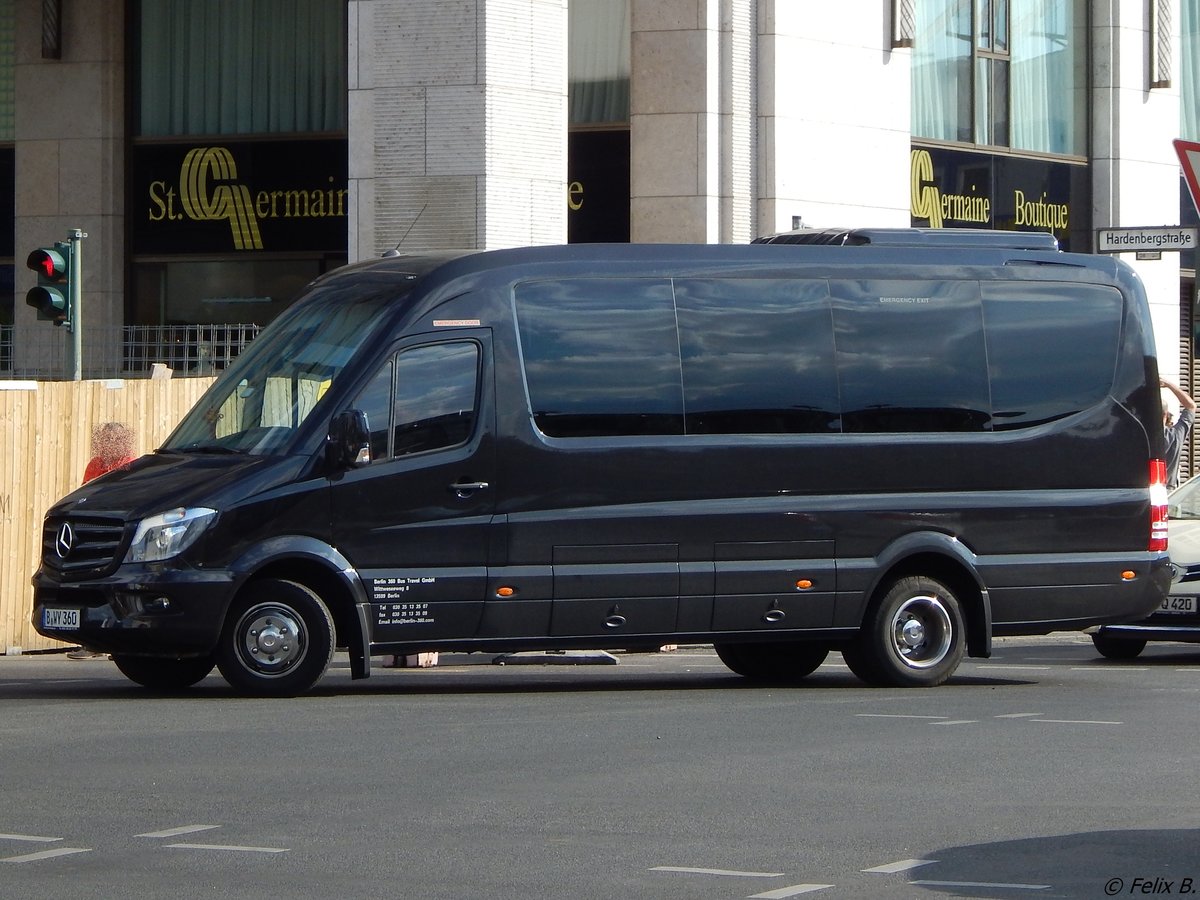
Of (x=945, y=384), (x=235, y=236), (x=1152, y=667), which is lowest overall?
(x=1152, y=667)

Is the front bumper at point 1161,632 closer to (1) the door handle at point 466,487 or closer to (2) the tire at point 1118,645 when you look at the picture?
(2) the tire at point 1118,645

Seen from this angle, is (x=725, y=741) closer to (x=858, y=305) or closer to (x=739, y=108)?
(x=858, y=305)

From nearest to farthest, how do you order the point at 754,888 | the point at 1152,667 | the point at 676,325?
the point at 754,888 → the point at 676,325 → the point at 1152,667

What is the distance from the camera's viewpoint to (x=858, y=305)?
1394 cm

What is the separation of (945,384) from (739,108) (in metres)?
10.1

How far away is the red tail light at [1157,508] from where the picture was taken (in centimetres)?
1436

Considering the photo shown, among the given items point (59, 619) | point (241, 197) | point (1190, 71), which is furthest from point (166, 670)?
point (1190, 71)

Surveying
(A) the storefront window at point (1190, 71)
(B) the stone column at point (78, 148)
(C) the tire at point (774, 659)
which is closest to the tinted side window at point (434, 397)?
(C) the tire at point (774, 659)

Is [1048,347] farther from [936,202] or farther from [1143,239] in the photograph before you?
[936,202]

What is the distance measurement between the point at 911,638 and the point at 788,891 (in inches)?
287

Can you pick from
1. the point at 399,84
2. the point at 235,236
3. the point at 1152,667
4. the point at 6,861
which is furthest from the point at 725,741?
the point at 235,236

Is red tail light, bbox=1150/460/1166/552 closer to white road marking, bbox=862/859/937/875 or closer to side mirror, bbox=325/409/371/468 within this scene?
side mirror, bbox=325/409/371/468

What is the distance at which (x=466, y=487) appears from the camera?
12.8 meters

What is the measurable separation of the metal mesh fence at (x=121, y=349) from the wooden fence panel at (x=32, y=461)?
4.41 metres
